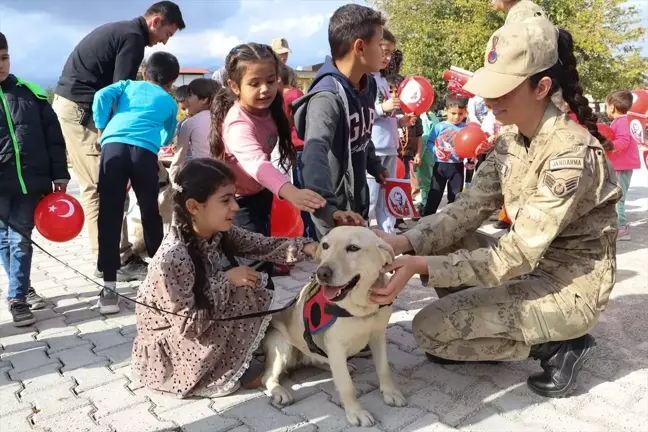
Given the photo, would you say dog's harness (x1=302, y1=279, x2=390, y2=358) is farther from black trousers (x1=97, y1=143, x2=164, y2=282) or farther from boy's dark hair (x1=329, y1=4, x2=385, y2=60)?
black trousers (x1=97, y1=143, x2=164, y2=282)

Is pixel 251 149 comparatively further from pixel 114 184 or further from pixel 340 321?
pixel 114 184

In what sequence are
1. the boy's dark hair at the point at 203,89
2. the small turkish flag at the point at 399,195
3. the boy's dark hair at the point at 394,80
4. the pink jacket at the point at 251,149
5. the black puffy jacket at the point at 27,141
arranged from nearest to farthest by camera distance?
the pink jacket at the point at 251,149, the black puffy jacket at the point at 27,141, the small turkish flag at the point at 399,195, the boy's dark hair at the point at 203,89, the boy's dark hair at the point at 394,80

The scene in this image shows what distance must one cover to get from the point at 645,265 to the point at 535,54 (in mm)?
3731

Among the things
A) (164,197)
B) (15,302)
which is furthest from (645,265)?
(15,302)

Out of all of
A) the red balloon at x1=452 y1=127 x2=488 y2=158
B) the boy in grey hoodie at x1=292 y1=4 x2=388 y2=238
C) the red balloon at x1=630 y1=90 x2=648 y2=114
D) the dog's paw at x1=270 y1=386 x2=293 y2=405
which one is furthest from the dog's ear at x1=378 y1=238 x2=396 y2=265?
the red balloon at x1=630 y1=90 x2=648 y2=114

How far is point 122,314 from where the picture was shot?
4281 mm

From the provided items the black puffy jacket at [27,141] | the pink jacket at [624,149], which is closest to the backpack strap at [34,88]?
the black puffy jacket at [27,141]

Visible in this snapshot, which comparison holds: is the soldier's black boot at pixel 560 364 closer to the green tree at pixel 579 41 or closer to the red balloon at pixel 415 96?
the red balloon at pixel 415 96

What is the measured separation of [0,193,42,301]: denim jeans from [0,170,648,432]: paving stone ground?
32cm

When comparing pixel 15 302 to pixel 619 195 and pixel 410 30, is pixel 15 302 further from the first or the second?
pixel 410 30

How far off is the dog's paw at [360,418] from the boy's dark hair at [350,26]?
2.04m

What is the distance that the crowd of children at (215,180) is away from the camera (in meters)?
2.85

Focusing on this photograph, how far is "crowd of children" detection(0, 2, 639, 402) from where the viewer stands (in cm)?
285

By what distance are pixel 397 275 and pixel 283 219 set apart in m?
2.29
